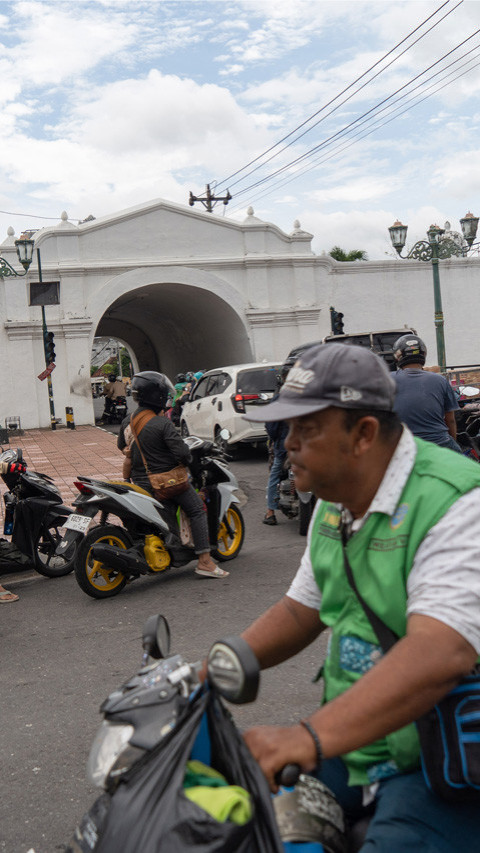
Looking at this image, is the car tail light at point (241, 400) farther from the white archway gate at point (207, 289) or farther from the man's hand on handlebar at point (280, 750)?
the man's hand on handlebar at point (280, 750)

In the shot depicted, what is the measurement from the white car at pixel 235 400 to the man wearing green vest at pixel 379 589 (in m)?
11.9

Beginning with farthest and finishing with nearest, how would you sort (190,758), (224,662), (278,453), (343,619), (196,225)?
1. (196,225)
2. (278,453)
3. (343,619)
4. (224,662)
5. (190,758)

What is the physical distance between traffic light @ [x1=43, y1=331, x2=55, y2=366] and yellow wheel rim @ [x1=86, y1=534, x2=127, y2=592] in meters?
17.2

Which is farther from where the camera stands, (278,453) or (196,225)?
(196,225)

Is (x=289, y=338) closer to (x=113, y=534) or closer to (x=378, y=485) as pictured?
(x=113, y=534)

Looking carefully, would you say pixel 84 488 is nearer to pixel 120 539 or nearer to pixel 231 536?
pixel 120 539

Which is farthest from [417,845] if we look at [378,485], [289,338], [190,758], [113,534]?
[289,338]

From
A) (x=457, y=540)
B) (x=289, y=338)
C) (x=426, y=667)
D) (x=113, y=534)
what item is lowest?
(x=113, y=534)

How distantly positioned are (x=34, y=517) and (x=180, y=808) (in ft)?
20.3

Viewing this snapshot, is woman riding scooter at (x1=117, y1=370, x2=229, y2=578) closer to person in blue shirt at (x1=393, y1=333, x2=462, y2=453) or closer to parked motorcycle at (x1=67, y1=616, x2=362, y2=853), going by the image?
person in blue shirt at (x1=393, y1=333, x2=462, y2=453)

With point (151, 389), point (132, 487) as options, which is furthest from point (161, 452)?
point (151, 389)

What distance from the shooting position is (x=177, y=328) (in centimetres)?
3303

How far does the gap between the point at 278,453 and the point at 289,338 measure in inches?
692

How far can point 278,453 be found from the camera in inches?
355
